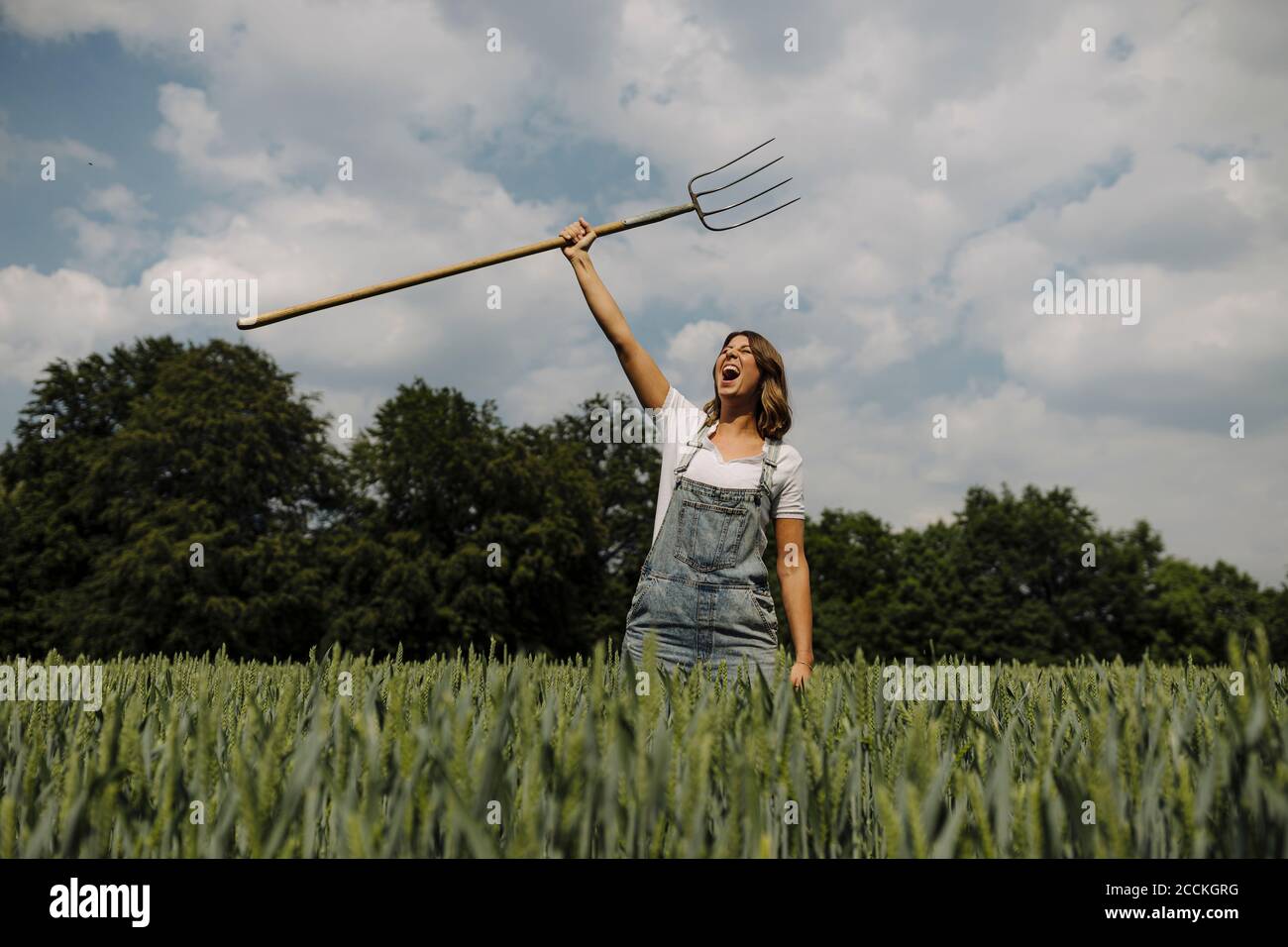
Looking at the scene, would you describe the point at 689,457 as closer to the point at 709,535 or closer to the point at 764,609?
the point at 709,535

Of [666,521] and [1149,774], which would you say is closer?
[1149,774]

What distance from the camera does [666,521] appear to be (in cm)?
411

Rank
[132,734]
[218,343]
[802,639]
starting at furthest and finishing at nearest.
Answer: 1. [218,343]
2. [802,639]
3. [132,734]

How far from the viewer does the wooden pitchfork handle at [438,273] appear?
383cm

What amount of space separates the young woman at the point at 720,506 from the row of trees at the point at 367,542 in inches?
1138

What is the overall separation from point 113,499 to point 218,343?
7.89 meters

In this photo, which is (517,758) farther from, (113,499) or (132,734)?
(113,499)

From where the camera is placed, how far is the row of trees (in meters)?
35.1

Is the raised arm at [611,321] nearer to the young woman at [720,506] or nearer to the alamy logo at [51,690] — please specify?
the young woman at [720,506]
